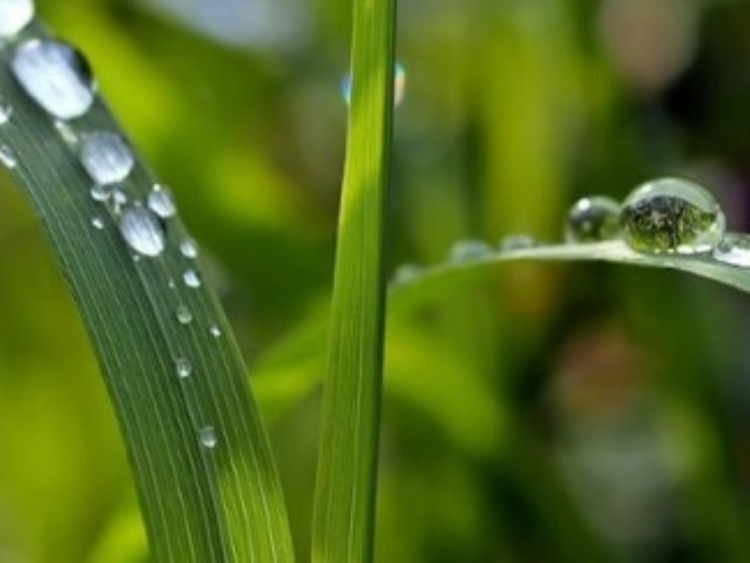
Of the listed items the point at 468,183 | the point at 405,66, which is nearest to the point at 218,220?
the point at 468,183

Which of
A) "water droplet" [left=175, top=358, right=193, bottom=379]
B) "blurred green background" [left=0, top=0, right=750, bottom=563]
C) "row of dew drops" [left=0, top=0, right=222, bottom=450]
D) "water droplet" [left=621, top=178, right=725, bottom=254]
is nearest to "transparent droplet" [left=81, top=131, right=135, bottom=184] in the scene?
"row of dew drops" [left=0, top=0, right=222, bottom=450]

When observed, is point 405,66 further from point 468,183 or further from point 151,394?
point 151,394

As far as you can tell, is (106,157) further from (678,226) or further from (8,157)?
(678,226)

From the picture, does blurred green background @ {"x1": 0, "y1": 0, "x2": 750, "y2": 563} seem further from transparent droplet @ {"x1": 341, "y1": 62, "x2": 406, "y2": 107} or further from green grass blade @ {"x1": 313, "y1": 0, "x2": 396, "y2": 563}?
green grass blade @ {"x1": 313, "y1": 0, "x2": 396, "y2": 563}

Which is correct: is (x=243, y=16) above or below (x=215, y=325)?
above

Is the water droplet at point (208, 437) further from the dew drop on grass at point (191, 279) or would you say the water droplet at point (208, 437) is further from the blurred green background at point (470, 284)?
the blurred green background at point (470, 284)
